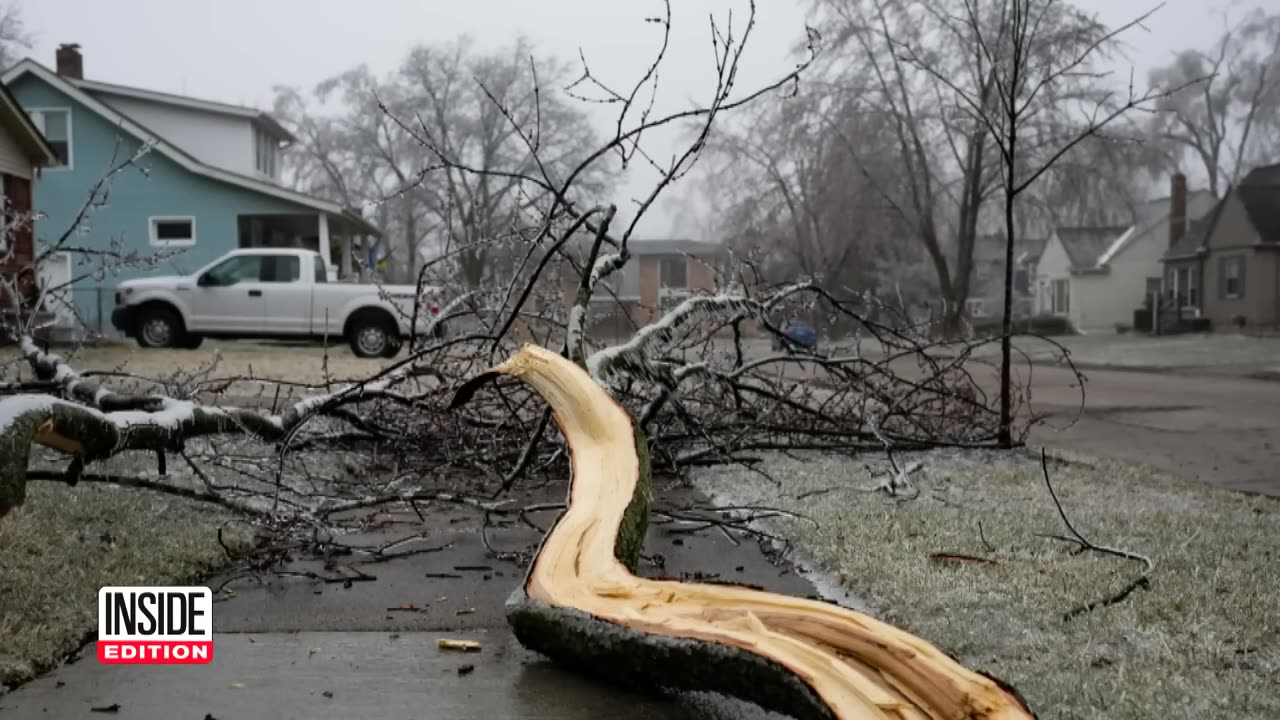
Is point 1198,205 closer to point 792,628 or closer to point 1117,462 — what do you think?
point 1117,462

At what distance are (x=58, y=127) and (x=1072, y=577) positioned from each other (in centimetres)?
2883

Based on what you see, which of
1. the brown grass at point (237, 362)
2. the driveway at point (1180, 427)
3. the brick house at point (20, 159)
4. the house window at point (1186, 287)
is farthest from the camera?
the house window at point (1186, 287)

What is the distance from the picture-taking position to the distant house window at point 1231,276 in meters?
39.4

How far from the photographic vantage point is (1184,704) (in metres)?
2.93

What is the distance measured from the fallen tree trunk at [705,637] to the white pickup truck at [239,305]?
16.2 meters

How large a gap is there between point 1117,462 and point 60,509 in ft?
22.0

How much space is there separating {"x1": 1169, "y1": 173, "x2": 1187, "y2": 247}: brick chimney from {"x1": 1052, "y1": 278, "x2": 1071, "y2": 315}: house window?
242 inches

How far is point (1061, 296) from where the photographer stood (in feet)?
181

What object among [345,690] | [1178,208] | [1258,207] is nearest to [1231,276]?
[1258,207]

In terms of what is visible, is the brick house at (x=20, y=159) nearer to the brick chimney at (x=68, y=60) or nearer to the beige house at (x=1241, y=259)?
the brick chimney at (x=68, y=60)

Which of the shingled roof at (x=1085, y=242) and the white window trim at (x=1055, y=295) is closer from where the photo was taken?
the shingled roof at (x=1085, y=242)

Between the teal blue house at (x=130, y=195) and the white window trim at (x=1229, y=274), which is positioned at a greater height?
the teal blue house at (x=130, y=195)

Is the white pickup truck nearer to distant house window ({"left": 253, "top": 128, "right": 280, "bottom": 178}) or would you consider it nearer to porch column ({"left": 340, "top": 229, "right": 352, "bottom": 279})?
porch column ({"left": 340, "top": 229, "right": 352, "bottom": 279})

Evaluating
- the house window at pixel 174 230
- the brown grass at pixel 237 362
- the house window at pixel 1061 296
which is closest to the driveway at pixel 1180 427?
the brown grass at pixel 237 362
